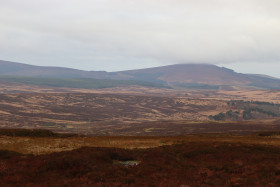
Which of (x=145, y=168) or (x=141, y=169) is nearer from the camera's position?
(x=141, y=169)

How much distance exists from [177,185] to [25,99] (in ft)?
639

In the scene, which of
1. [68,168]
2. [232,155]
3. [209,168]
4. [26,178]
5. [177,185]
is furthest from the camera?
[232,155]

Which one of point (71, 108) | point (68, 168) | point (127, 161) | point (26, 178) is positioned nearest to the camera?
point (26, 178)

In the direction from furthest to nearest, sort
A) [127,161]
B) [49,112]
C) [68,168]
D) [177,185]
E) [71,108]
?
[71,108] → [49,112] → [127,161] → [68,168] → [177,185]

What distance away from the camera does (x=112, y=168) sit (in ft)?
69.1

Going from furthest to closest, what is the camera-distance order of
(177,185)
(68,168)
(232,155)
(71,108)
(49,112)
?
(71,108)
(49,112)
(232,155)
(68,168)
(177,185)

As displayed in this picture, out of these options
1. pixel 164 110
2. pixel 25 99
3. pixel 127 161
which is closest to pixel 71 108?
pixel 25 99

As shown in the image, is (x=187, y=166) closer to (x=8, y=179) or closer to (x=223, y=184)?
(x=223, y=184)

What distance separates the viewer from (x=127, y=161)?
25734 millimetres

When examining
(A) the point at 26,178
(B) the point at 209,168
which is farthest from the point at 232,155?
(A) the point at 26,178

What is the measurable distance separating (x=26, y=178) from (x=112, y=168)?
5.80m

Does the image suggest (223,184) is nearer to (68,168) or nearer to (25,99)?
(68,168)

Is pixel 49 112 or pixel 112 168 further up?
pixel 112 168

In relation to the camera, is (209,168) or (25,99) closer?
(209,168)
